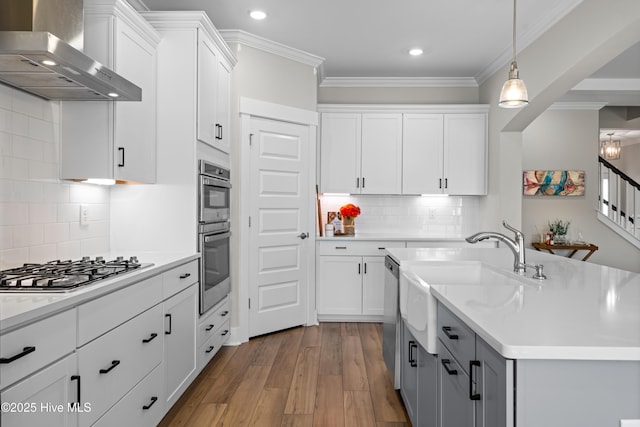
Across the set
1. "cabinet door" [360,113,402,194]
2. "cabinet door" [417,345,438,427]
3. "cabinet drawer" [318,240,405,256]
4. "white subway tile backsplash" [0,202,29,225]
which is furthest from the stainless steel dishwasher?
"cabinet door" [360,113,402,194]

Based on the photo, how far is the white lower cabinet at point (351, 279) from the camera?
486cm

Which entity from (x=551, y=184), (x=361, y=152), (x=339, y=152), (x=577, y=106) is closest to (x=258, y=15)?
(x=339, y=152)

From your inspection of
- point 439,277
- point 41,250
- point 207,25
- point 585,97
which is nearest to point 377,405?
point 439,277

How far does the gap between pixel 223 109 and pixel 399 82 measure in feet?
8.43

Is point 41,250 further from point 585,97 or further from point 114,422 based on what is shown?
point 585,97

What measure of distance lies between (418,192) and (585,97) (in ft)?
8.72

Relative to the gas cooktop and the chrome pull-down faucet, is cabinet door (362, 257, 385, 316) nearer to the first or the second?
the chrome pull-down faucet

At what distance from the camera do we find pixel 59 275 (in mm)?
1834

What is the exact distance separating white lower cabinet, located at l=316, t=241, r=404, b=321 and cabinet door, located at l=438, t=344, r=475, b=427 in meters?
3.09

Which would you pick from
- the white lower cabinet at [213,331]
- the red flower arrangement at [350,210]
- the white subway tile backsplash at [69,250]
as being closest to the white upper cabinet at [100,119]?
the white subway tile backsplash at [69,250]

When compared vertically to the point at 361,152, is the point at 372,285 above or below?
below

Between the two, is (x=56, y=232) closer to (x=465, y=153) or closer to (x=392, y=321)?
(x=392, y=321)

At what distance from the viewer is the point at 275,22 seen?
3801mm

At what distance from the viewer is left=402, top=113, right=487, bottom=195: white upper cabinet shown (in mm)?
5121
